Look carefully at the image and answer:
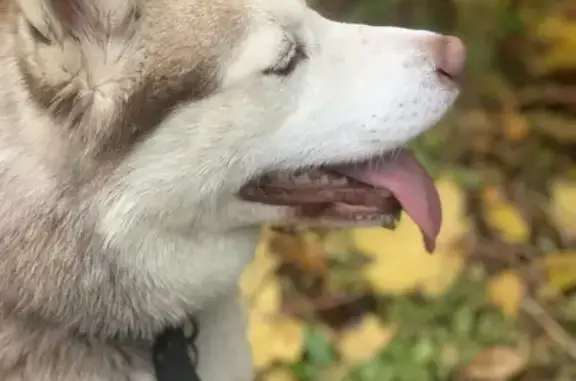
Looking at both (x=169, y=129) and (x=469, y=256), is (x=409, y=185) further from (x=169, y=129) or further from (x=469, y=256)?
(x=469, y=256)

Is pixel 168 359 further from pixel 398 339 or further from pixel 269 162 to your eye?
pixel 398 339

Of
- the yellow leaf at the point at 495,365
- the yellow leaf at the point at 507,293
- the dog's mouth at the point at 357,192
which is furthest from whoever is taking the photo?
the yellow leaf at the point at 507,293

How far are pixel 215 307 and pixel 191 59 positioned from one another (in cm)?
38

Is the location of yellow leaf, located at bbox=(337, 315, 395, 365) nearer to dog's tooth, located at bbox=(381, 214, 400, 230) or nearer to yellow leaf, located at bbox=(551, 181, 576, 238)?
yellow leaf, located at bbox=(551, 181, 576, 238)

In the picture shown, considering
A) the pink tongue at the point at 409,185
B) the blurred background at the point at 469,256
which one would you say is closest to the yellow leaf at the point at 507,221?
the blurred background at the point at 469,256

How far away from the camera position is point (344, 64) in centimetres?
110

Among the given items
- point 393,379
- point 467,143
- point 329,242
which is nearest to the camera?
point 393,379

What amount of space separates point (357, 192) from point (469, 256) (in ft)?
2.58

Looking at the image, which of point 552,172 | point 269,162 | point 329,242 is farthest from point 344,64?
point 552,172

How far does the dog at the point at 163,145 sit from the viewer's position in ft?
3.26

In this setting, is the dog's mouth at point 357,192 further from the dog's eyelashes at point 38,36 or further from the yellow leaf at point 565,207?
the yellow leaf at point 565,207

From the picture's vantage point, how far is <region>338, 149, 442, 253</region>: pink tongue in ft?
3.86

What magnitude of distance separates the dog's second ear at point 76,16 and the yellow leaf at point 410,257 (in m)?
1.02

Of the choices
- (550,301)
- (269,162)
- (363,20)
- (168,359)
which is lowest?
(550,301)
